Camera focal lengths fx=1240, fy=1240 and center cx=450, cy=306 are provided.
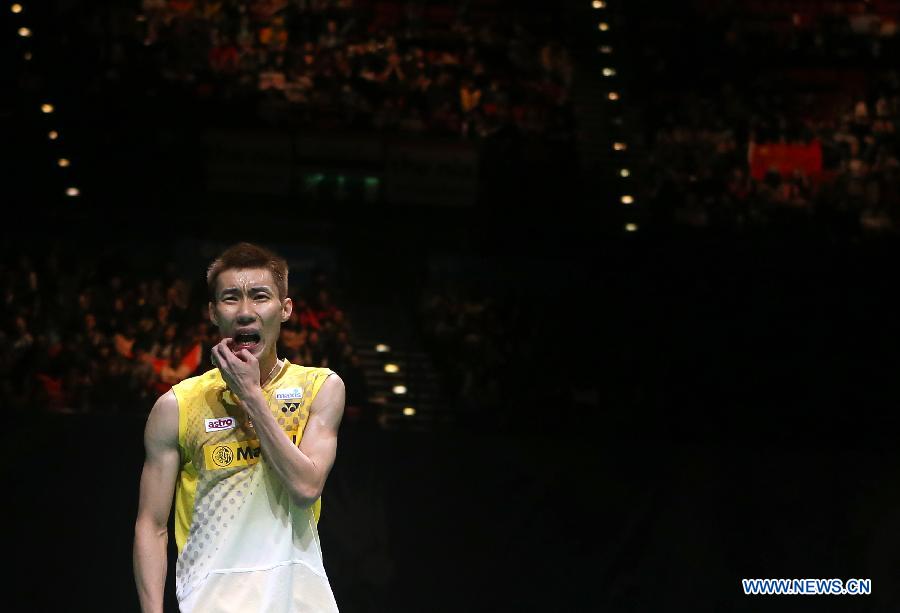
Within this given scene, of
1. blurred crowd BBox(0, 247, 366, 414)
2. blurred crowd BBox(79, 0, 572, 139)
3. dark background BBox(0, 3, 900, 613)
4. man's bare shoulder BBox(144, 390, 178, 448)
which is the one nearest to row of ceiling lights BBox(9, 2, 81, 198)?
dark background BBox(0, 3, 900, 613)

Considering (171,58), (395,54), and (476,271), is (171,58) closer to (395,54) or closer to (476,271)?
(395,54)

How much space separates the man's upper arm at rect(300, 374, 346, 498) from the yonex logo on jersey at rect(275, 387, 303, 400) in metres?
0.05

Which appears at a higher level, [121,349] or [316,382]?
[316,382]

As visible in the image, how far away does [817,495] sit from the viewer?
7.95 meters

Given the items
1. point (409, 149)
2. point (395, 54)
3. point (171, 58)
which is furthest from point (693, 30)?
point (171, 58)

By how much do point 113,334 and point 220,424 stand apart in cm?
676

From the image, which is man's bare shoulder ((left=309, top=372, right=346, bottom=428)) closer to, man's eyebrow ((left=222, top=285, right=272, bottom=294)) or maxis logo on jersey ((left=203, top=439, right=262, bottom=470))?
maxis logo on jersey ((left=203, top=439, right=262, bottom=470))

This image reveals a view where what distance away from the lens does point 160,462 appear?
347 cm

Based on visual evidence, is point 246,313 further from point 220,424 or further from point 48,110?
point 48,110

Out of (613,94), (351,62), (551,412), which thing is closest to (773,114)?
(613,94)

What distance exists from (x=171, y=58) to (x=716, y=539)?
8.09 m

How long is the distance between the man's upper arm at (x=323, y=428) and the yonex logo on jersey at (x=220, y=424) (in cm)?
20

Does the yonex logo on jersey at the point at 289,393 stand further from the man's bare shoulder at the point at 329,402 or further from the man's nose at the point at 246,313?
the man's nose at the point at 246,313

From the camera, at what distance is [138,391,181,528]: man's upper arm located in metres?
3.46
